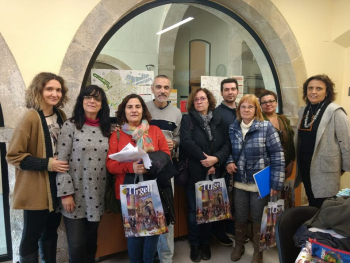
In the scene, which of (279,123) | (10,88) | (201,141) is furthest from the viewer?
(279,123)

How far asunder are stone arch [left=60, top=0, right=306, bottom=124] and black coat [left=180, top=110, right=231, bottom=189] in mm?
1057

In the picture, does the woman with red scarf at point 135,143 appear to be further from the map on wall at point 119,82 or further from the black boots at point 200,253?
the map on wall at point 119,82

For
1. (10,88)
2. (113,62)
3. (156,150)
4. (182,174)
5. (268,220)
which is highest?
(113,62)

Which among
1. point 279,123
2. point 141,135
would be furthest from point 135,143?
point 279,123

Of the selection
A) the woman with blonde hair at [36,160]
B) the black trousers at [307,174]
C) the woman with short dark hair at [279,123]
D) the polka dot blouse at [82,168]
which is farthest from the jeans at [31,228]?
the black trousers at [307,174]

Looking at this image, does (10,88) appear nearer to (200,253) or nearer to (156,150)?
(156,150)

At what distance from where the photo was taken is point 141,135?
191 cm

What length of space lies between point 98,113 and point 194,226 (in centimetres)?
134

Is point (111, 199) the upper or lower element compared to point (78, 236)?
upper

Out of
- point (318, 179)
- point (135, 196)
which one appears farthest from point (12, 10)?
point (318, 179)

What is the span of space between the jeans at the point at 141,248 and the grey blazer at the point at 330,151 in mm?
1452

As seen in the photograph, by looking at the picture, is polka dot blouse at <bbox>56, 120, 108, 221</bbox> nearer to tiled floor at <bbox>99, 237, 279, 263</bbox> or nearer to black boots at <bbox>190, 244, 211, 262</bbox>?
tiled floor at <bbox>99, 237, 279, 263</bbox>

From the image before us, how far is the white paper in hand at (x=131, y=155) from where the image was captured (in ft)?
5.29

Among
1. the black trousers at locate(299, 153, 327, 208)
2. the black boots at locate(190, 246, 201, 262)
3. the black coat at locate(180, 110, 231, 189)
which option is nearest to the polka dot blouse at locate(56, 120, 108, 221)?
the black coat at locate(180, 110, 231, 189)
